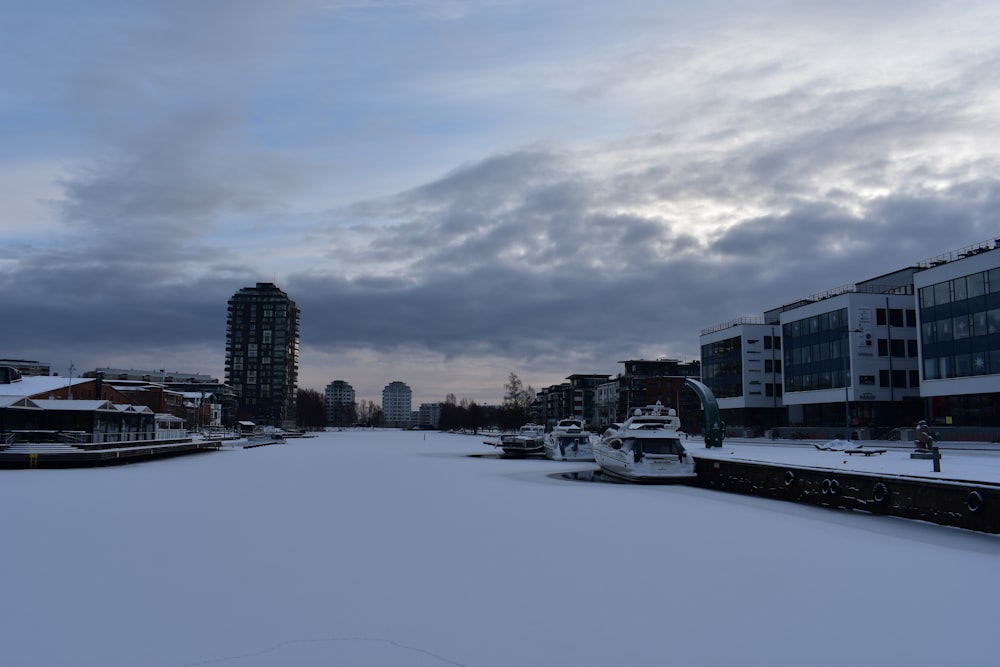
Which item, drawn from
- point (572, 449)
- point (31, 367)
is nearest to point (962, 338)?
point (572, 449)

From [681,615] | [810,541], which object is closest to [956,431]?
[810,541]

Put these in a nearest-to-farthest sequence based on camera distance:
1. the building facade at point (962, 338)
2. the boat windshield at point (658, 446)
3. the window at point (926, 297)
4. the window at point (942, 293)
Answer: the boat windshield at point (658, 446) < the building facade at point (962, 338) < the window at point (942, 293) < the window at point (926, 297)

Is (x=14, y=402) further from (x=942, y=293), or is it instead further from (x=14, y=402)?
(x=942, y=293)

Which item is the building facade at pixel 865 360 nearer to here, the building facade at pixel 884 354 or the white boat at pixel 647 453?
the building facade at pixel 884 354

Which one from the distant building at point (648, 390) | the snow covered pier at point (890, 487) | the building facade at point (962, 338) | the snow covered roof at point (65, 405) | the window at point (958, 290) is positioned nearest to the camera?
the snow covered pier at point (890, 487)

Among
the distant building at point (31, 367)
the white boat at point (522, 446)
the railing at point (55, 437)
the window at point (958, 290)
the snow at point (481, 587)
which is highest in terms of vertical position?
the window at point (958, 290)

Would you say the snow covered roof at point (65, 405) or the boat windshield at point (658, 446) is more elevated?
the snow covered roof at point (65, 405)

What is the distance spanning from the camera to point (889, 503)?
24359 mm

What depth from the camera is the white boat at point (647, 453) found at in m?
38.7

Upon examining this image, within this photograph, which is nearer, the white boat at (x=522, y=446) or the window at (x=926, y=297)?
the window at (x=926, y=297)

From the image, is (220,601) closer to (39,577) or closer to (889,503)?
(39,577)

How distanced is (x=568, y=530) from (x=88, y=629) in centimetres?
1273

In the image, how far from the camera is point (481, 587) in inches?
507

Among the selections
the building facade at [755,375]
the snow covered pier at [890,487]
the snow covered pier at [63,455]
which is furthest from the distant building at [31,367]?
the snow covered pier at [890,487]
